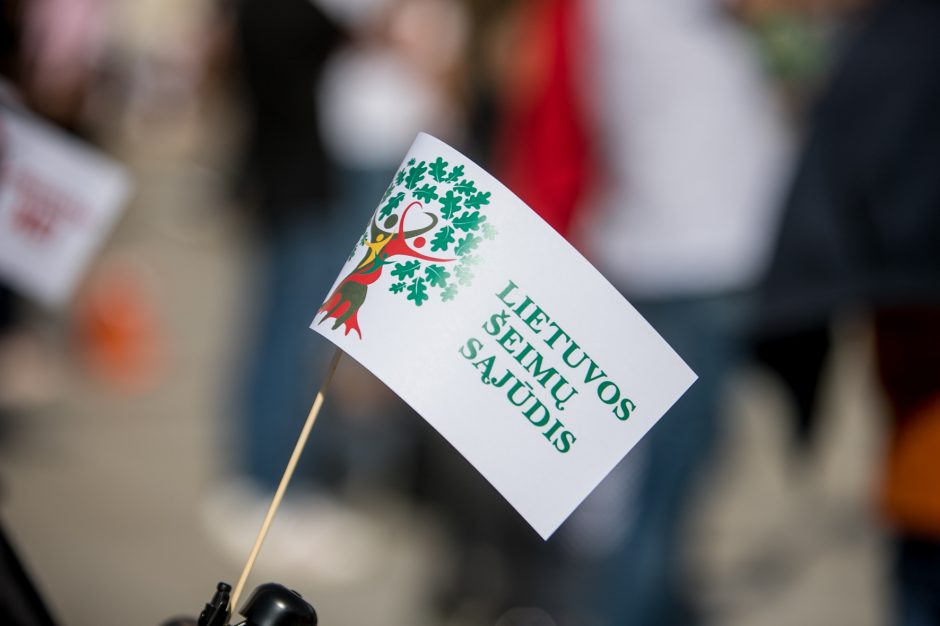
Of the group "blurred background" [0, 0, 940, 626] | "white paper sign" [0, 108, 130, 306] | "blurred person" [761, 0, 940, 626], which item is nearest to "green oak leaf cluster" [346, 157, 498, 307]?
"blurred background" [0, 0, 940, 626]

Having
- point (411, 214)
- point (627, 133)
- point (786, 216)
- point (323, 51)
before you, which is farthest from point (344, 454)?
point (411, 214)

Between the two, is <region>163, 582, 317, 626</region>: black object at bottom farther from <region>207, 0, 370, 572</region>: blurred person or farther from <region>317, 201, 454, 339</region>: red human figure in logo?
<region>207, 0, 370, 572</region>: blurred person

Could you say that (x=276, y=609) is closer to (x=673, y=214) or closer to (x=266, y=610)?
(x=266, y=610)

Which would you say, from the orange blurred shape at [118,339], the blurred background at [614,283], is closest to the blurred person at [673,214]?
the blurred background at [614,283]

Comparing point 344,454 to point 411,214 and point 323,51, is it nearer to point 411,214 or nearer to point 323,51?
point 323,51

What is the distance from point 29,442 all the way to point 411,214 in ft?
11.0

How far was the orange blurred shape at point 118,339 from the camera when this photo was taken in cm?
487

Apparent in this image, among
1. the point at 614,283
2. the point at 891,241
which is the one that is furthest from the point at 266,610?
the point at 614,283

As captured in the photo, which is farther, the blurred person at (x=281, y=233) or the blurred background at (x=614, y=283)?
the blurred person at (x=281, y=233)

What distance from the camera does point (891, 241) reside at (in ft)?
6.88

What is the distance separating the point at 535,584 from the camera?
10.4ft

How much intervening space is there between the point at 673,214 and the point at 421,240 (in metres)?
1.74

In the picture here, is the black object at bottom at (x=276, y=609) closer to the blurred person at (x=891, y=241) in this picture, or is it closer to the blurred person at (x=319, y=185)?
the blurred person at (x=891, y=241)

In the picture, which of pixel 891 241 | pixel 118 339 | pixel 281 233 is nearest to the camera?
pixel 891 241
